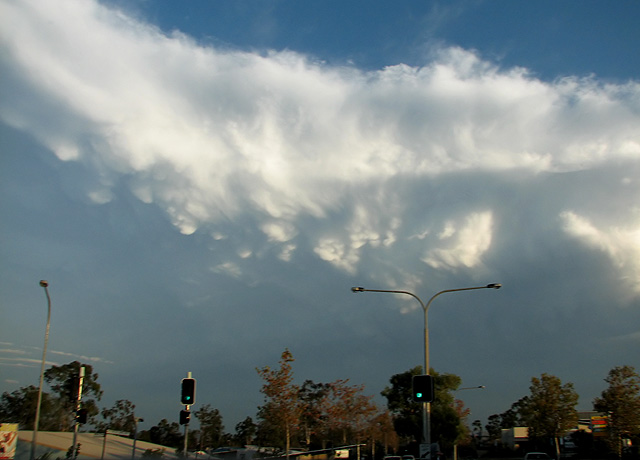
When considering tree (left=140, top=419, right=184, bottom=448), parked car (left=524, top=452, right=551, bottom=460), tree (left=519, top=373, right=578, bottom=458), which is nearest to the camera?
parked car (left=524, top=452, right=551, bottom=460)

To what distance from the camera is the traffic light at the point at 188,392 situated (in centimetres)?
2536

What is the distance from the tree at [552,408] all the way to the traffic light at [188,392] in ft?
177

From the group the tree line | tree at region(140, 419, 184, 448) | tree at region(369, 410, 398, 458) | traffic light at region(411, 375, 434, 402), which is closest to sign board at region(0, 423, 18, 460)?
the tree line

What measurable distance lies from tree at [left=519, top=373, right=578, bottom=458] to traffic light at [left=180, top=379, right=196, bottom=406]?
177 ft

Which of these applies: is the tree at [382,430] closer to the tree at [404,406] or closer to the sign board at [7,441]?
the tree at [404,406]

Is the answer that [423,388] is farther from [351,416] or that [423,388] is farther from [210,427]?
[210,427]

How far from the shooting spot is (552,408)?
6694cm

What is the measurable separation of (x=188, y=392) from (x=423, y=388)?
34.6ft

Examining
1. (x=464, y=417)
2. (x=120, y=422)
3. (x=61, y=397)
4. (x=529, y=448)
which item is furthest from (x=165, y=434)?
(x=529, y=448)

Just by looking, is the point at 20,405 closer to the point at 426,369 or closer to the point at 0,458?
the point at 0,458

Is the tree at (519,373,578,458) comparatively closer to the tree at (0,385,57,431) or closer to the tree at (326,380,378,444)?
the tree at (326,380,378,444)

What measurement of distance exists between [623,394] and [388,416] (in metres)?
45.7

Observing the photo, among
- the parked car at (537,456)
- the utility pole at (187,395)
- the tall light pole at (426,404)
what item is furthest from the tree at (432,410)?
the utility pole at (187,395)

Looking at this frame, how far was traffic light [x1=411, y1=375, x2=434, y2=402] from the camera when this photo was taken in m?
25.6
